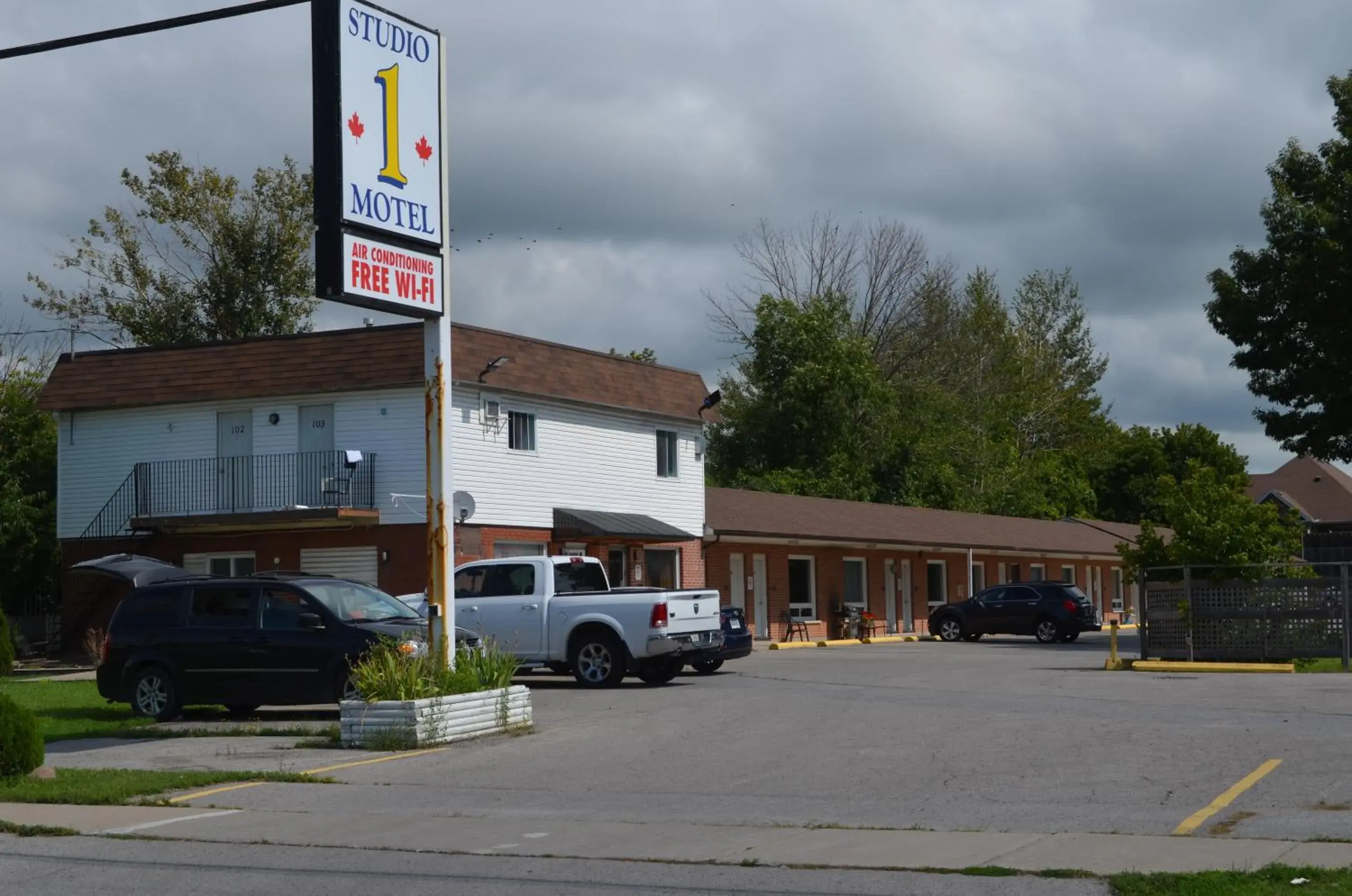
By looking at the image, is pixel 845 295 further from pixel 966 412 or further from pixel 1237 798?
pixel 1237 798

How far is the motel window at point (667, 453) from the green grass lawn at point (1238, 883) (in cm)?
2941

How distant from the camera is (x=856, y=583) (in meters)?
45.8

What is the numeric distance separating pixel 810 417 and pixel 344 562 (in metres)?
31.6

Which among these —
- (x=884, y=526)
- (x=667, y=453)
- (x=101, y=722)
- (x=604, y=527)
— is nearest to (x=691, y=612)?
(x=101, y=722)

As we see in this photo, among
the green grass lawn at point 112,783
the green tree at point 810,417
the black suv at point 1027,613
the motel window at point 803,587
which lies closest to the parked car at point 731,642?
the green grass lawn at point 112,783

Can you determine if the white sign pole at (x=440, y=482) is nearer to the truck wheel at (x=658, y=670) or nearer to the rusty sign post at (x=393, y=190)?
the rusty sign post at (x=393, y=190)

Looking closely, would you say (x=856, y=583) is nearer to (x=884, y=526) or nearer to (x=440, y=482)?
(x=884, y=526)

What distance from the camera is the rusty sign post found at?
638 inches

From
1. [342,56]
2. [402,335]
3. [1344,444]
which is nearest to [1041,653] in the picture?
[1344,444]

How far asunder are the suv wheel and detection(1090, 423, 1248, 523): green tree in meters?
72.7

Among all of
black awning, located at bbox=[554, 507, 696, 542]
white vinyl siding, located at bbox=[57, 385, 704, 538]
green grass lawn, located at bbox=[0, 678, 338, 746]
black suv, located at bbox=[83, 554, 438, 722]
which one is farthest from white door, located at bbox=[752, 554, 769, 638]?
black suv, located at bbox=[83, 554, 438, 722]

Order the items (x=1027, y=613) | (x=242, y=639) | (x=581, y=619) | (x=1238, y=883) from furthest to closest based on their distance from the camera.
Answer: (x=1027, y=613) < (x=581, y=619) < (x=242, y=639) < (x=1238, y=883)

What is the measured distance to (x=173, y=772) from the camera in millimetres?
14102

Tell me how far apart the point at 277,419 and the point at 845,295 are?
37.3 metres
